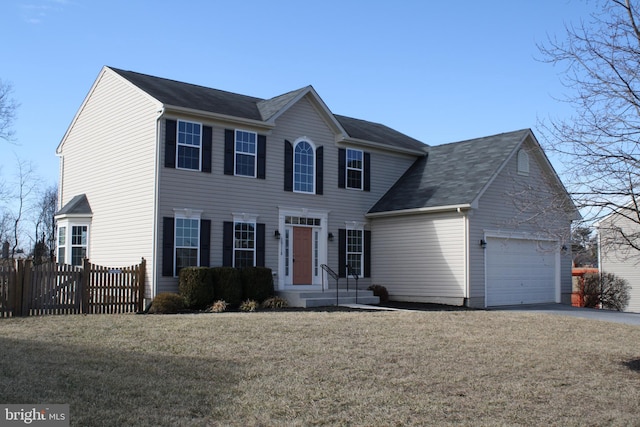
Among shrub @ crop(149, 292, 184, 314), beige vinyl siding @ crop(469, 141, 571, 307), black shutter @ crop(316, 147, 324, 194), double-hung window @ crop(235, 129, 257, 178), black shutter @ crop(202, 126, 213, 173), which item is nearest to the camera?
shrub @ crop(149, 292, 184, 314)

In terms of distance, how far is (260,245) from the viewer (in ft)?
64.4

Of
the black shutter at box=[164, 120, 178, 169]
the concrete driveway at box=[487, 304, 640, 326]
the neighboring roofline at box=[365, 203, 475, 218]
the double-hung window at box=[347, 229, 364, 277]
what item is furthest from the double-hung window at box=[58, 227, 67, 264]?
the concrete driveway at box=[487, 304, 640, 326]

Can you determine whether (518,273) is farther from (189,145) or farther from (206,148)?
(189,145)

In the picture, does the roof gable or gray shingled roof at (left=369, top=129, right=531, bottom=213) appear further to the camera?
the roof gable

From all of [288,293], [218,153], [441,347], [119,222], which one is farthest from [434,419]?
[119,222]

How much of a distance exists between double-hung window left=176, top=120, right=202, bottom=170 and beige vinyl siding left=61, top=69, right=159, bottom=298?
0.72 meters

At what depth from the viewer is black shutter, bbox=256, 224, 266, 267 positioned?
64.2ft

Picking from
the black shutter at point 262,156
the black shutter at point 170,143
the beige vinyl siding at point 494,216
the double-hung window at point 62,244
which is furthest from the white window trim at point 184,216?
the beige vinyl siding at point 494,216

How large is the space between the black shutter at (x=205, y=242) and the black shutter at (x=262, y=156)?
234 centimetres

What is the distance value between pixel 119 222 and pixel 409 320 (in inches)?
378

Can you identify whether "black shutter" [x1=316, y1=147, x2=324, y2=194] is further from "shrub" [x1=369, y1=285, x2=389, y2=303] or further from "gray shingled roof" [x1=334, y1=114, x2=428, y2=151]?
"shrub" [x1=369, y1=285, x2=389, y2=303]

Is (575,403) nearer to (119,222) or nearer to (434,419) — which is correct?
(434,419)

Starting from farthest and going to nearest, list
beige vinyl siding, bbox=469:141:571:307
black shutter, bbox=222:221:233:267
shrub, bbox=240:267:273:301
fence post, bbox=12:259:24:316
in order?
beige vinyl siding, bbox=469:141:571:307, black shutter, bbox=222:221:233:267, shrub, bbox=240:267:273:301, fence post, bbox=12:259:24:316

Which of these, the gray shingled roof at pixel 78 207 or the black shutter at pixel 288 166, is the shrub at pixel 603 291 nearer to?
the black shutter at pixel 288 166
